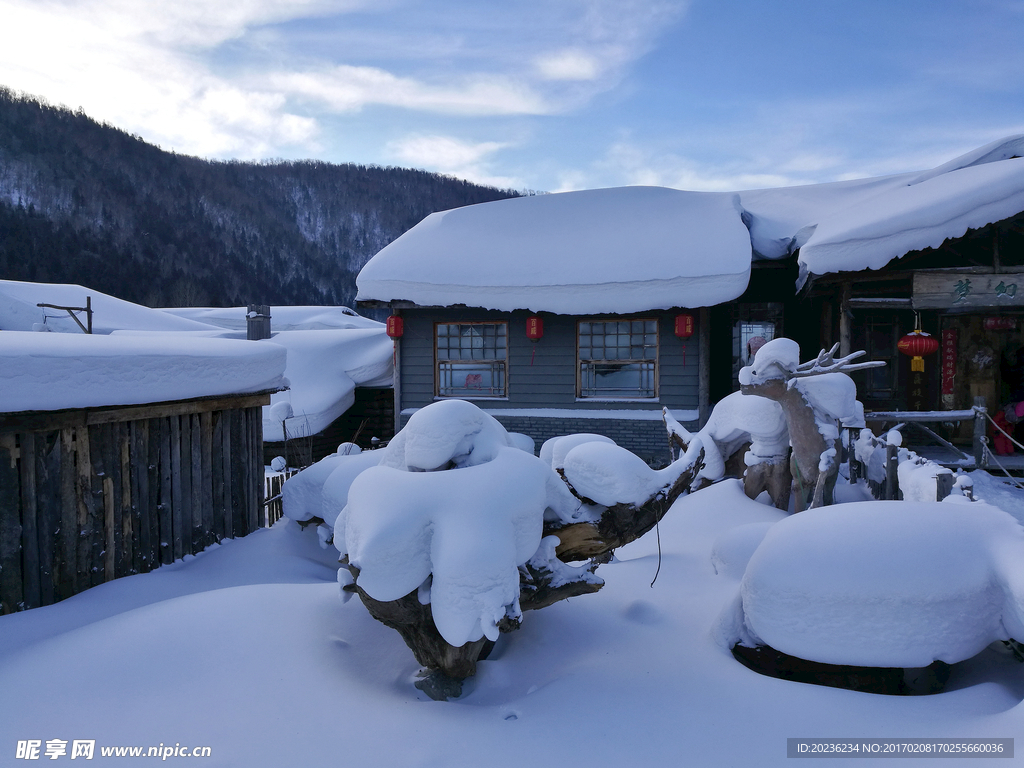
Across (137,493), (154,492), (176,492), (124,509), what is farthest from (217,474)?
(124,509)

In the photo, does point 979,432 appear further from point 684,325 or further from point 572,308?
point 572,308

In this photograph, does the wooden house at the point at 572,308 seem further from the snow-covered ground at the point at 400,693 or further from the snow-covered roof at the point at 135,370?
the snow-covered ground at the point at 400,693

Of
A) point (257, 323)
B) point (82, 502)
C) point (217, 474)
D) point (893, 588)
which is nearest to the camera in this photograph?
point (893, 588)

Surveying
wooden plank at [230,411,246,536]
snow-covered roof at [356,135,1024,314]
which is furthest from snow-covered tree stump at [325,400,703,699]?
snow-covered roof at [356,135,1024,314]

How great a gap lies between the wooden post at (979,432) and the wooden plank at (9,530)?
899 cm

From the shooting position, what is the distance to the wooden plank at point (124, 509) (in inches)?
186

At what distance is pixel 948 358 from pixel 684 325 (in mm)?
4421

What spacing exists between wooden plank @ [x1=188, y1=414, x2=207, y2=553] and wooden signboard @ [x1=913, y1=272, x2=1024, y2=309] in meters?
9.20

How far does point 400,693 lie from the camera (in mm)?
3193

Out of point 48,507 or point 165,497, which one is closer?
point 48,507

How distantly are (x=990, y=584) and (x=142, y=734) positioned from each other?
4.29 m

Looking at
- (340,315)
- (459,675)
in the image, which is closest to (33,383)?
(459,675)

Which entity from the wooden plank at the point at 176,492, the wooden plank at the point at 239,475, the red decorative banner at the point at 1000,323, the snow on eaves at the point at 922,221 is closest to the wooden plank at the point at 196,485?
the wooden plank at the point at 176,492

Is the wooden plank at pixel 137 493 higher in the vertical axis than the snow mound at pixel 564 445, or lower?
lower
